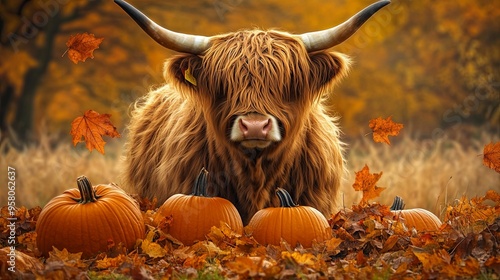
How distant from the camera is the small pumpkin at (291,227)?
3.90 m

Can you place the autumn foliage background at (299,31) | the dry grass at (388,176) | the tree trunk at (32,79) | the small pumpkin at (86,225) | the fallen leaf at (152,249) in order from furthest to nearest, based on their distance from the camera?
the tree trunk at (32,79) < the autumn foliage background at (299,31) < the dry grass at (388,176) < the small pumpkin at (86,225) < the fallen leaf at (152,249)

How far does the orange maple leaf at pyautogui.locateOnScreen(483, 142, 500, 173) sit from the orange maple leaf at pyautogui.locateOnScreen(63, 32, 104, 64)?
2443 millimetres

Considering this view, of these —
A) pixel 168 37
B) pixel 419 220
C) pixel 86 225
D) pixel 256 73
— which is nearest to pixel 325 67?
pixel 256 73

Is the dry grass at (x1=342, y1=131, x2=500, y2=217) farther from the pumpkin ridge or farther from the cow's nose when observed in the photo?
the pumpkin ridge

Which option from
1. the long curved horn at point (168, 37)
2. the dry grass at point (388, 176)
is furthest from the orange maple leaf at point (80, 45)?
the dry grass at point (388, 176)

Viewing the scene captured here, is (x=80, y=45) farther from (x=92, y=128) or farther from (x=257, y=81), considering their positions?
(x=257, y=81)

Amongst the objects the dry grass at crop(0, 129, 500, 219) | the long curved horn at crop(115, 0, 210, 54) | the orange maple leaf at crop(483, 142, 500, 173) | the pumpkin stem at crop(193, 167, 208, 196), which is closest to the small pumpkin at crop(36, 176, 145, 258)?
the pumpkin stem at crop(193, 167, 208, 196)

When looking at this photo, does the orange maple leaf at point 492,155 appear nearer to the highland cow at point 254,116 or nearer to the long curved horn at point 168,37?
the highland cow at point 254,116

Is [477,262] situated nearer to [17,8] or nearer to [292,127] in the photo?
[292,127]

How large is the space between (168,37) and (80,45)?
540 mm

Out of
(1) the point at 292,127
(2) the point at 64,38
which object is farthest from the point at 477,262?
(2) the point at 64,38

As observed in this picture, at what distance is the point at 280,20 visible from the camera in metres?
15.6

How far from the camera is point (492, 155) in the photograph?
177 inches

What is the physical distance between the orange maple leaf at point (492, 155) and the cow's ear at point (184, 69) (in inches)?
73.1
